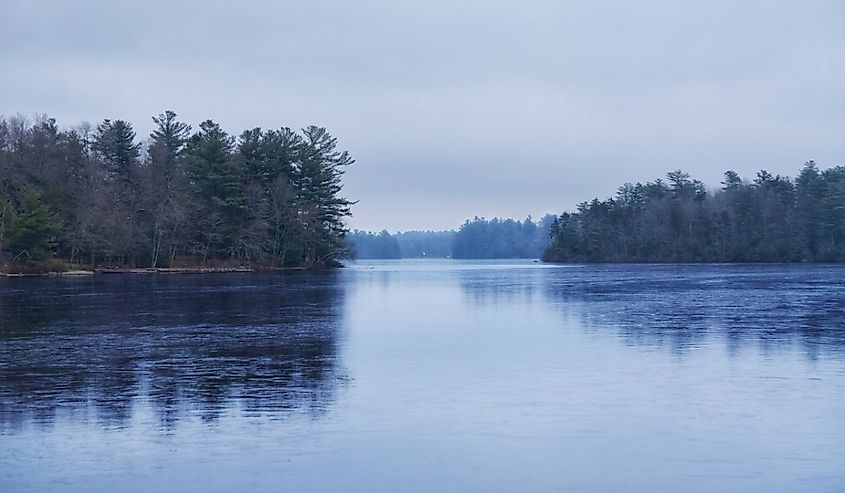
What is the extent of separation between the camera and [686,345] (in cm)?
2006

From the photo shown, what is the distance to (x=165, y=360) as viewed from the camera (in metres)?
18.0

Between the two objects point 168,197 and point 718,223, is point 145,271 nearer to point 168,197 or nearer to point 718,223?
point 168,197

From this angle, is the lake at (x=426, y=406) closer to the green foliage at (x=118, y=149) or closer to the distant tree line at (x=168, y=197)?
the distant tree line at (x=168, y=197)

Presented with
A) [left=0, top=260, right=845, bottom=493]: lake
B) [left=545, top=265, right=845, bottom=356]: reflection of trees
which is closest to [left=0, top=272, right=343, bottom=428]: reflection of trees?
[left=0, top=260, right=845, bottom=493]: lake

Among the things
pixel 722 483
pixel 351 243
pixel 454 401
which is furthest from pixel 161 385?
pixel 351 243

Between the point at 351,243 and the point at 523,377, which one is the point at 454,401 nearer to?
the point at 523,377

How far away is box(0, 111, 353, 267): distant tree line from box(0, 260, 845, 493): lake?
177 feet

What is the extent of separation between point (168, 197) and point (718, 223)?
8001 cm

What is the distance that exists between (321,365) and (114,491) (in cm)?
869

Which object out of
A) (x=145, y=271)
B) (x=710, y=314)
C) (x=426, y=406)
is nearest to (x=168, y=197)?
(x=145, y=271)

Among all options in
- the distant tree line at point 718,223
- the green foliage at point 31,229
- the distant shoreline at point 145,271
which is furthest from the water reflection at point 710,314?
the distant tree line at point 718,223

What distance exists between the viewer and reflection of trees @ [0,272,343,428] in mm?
12977

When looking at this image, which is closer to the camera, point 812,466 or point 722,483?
point 722,483

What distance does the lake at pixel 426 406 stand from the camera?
9.12 meters
